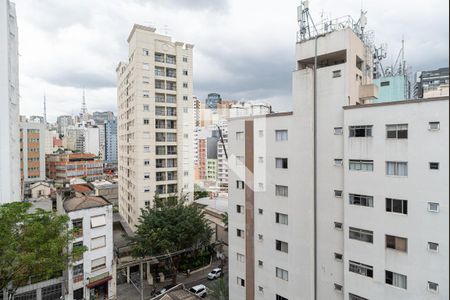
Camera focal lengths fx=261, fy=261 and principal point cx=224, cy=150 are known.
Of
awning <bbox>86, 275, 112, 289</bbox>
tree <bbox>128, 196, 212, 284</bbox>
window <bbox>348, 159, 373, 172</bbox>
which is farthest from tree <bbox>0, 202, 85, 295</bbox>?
window <bbox>348, 159, 373, 172</bbox>

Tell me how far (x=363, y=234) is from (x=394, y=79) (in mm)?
10438

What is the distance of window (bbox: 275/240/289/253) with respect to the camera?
536 inches

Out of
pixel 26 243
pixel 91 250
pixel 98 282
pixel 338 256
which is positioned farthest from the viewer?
pixel 98 282

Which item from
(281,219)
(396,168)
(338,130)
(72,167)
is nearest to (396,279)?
(396,168)

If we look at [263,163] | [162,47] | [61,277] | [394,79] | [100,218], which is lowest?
[61,277]

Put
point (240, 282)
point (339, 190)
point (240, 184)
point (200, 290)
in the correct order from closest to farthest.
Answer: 1. point (339, 190)
2. point (240, 184)
3. point (240, 282)
4. point (200, 290)

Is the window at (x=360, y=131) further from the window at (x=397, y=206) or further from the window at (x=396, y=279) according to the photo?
the window at (x=396, y=279)

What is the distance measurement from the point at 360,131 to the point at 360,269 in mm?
6001

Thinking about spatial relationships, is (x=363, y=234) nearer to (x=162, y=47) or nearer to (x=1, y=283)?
(x=1, y=283)

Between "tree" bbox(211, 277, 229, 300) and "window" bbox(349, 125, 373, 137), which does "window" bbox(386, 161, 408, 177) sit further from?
"tree" bbox(211, 277, 229, 300)

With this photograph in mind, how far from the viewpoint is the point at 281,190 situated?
1384 cm

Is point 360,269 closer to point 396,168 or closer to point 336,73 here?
point 396,168

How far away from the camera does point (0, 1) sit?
14.9 metres

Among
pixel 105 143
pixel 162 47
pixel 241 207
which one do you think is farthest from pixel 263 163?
pixel 105 143
